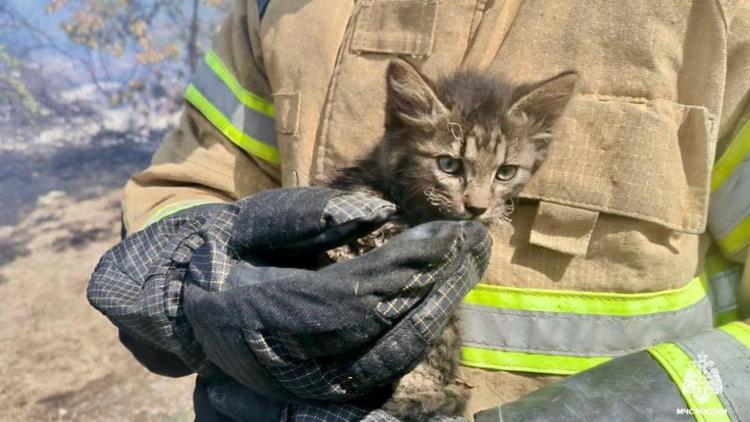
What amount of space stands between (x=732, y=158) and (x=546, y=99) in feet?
1.64

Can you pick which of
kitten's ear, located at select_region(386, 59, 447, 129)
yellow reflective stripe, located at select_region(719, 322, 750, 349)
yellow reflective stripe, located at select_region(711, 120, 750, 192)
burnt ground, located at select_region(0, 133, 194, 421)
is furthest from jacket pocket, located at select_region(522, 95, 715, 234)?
burnt ground, located at select_region(0, 133, 194, 421)

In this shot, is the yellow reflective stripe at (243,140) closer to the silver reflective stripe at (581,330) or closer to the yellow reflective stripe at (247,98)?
the yellow reflective stripe at (247,98)

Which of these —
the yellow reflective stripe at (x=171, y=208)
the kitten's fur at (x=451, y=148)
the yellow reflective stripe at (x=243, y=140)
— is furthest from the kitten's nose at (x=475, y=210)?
the yellow reflective stripe at (x=171, y=208)

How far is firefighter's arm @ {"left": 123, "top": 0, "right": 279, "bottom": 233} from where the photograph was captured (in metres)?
2.08

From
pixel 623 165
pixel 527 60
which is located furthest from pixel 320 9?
pixel 623 165

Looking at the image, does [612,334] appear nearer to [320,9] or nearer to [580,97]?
[580,97]

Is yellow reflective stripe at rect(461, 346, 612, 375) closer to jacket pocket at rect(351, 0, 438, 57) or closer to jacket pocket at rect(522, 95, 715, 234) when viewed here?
jacket pocket at rect(522, 95, 715, 234)

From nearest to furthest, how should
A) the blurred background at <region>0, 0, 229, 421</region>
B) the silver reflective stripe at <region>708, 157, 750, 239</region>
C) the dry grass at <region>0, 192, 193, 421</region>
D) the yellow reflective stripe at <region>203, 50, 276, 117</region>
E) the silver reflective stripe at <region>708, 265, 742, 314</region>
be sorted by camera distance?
the silver reflective stripe at <region>708, 157, 750, 239</region>
the silver reflective stripe at <region>708, 265, 742, 314</region>
the yellow reflective stripe at <region>203, 50, 276, 117</region>
the dry grass at <region>0, 192, 193, 421</region>
the blurred background at <region>0, 0, 229, 421</region>

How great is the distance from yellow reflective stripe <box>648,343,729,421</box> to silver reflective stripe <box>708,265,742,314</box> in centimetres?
37

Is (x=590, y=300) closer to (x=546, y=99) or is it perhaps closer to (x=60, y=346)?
(x=546, y=99)

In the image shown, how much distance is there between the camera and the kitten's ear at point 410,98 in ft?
5.50

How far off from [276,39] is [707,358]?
1.55 metres

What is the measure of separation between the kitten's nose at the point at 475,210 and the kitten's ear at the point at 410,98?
321 millimetres

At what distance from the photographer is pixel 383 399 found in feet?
4.83
